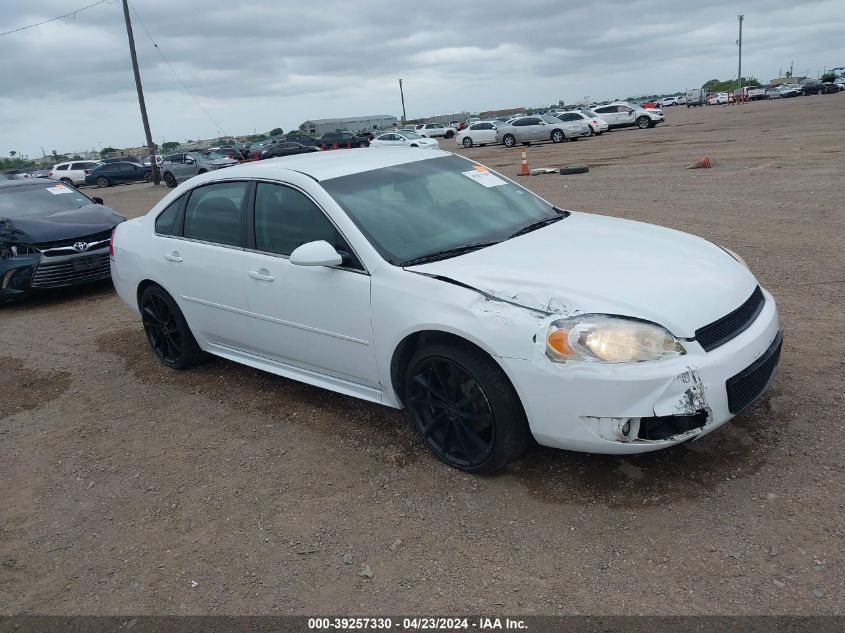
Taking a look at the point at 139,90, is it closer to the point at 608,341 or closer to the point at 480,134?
the point at 480,134

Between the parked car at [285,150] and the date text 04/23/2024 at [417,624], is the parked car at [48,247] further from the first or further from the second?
the parked car at [285,150]

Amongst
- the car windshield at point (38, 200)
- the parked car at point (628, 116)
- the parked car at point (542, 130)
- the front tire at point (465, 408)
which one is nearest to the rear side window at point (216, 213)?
the front tire at point (465, 408)

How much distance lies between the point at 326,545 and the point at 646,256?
84.1 inches

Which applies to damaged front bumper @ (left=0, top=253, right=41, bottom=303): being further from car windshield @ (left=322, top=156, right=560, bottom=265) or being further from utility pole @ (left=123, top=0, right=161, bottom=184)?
utility pole @ (left=123, top=0, right=161, bottom=184)

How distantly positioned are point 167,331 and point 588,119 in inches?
1305

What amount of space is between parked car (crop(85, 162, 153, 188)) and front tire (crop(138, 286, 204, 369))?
1376 inches

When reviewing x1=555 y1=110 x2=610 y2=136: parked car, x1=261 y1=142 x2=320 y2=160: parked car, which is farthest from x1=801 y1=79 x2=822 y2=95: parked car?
x1=261 y1=142 x2=320 y2=160: parked car

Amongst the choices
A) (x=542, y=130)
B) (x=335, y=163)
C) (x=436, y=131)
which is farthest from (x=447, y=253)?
(x=436, y=131)

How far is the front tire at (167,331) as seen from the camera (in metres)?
5.09

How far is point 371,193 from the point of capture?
4012mm

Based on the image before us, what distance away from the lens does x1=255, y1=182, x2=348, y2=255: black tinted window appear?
3.88 metres

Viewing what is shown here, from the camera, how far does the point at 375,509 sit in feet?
10.7

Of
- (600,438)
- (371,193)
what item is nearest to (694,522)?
Result: (600,438)

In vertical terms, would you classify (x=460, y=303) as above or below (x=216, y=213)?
below
